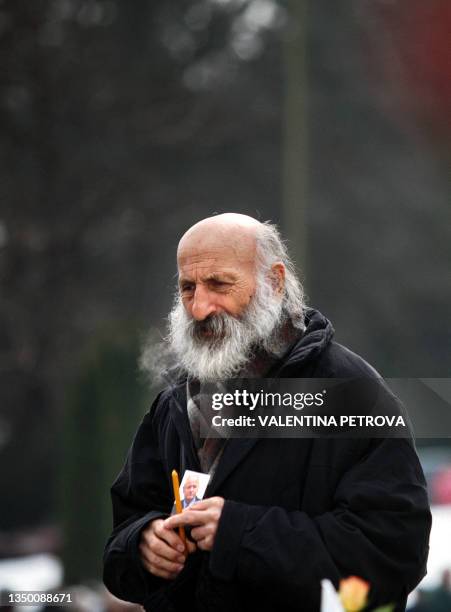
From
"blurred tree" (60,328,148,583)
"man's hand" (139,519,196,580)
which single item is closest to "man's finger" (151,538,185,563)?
"man's hand" (139,519,196,580)

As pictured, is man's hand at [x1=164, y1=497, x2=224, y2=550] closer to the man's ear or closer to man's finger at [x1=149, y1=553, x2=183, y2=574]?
man's finger at [x1=149, y1=553, x2=183, y2=574]

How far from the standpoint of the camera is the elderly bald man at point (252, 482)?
8.78ft

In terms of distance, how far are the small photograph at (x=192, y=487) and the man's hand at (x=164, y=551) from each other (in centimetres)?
7

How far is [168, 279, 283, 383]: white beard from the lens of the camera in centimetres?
291

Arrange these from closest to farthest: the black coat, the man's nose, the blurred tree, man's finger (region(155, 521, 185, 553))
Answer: the black coat, man's finger (region(155, 521, 185, 553)), the man's nose, the blurred tree

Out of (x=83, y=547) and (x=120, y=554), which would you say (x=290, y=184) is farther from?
(x=120, y=554)

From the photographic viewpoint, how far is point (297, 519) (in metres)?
2.72

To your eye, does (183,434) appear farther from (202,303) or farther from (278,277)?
(278,277)

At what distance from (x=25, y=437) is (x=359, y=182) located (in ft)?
20.5

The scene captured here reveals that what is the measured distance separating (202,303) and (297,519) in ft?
1.79

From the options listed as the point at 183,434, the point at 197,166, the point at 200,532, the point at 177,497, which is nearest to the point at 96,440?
the point at 183,434

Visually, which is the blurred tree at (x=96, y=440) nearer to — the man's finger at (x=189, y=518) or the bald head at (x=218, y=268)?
the bald head at (x=218, y=268)

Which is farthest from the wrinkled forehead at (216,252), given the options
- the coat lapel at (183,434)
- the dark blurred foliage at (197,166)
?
the dark blurred foliage at (197,166)

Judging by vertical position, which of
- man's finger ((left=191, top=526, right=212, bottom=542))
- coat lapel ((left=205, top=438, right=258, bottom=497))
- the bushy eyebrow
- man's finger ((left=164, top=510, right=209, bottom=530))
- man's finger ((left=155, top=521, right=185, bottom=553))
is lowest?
man's finger ((left=155, top=521, right=185, bottom=553))
